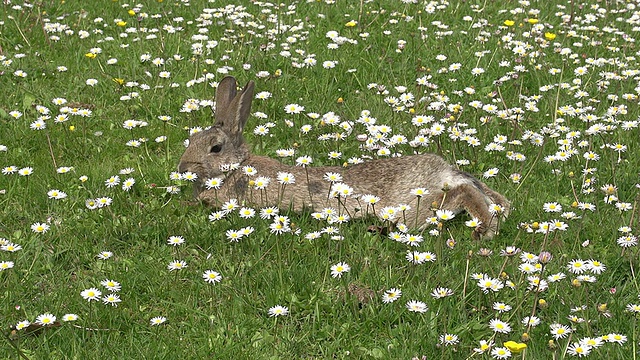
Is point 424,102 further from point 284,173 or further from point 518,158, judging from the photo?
point 284,173

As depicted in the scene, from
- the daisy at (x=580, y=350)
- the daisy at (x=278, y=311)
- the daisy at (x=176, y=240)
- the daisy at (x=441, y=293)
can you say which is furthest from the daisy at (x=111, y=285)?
the daisy at (x=580, y=350)

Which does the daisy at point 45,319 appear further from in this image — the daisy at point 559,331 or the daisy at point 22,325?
the daisy at point 559,331

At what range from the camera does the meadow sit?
15.1 ft

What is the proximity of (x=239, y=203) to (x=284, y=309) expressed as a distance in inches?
60.3

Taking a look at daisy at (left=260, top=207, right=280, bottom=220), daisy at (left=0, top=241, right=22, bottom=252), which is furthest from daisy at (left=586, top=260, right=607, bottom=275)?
daisy at (left=0, top=241, right=22, bottom=252)

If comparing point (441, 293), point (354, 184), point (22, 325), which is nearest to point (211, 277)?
point (22, 325)

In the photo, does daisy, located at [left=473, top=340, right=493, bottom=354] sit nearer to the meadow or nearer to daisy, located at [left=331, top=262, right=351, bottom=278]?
the meadow

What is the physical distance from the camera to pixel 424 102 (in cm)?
780

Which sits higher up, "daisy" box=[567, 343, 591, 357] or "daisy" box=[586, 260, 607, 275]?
"daisy" box=[567, 343, 591, 357]

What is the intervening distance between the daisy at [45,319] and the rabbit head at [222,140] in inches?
77.4

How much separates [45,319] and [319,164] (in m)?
2.94

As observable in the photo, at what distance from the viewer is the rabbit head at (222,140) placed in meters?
6.34

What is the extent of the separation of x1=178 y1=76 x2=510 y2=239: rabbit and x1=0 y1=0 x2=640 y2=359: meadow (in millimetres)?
137

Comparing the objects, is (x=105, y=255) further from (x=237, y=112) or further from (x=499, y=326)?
(x=499, y=326)
